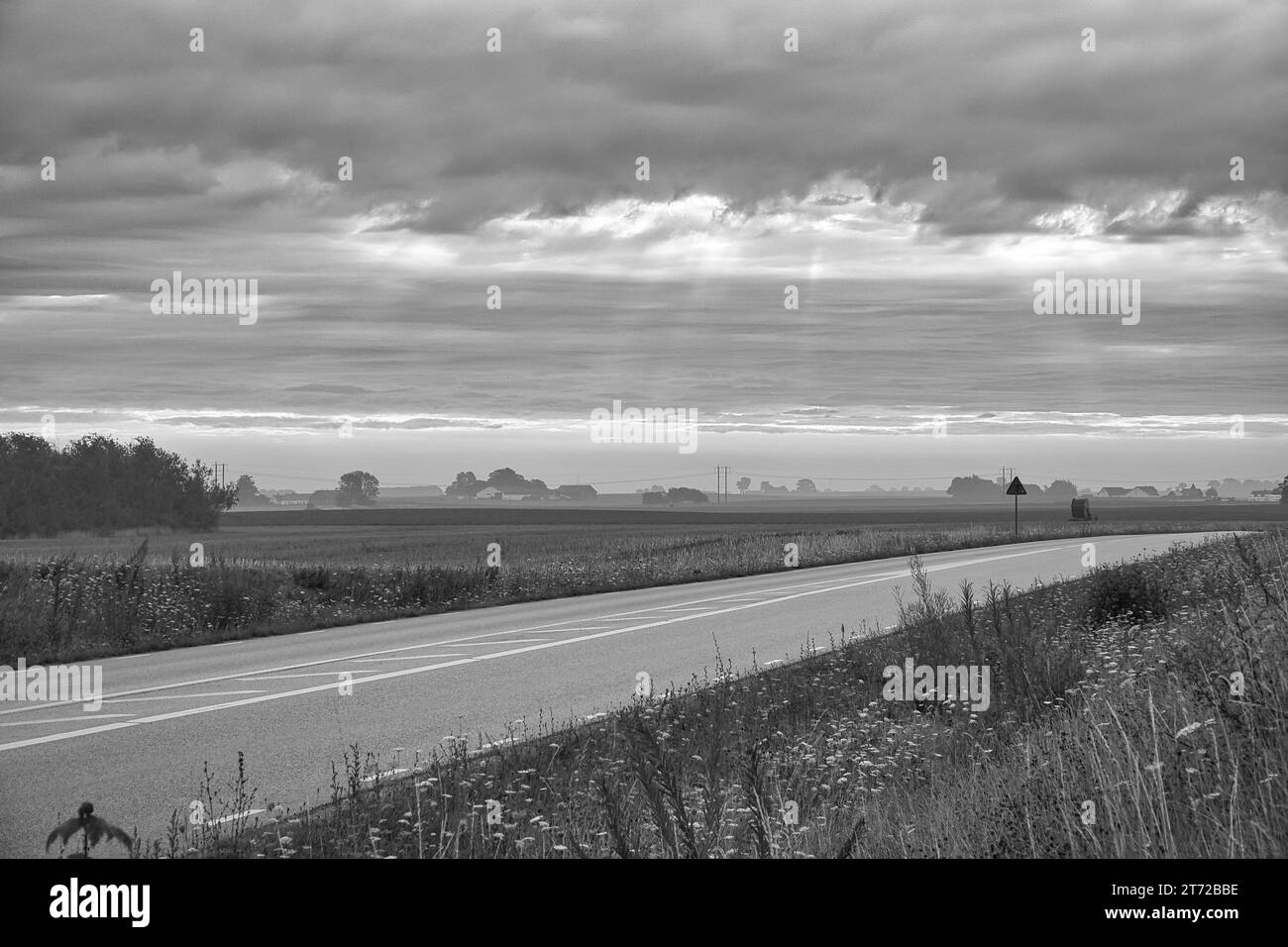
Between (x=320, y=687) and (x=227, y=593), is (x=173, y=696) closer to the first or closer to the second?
(x=320, y=687)

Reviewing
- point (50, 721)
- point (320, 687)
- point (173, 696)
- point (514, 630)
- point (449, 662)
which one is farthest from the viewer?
point (514, 630)

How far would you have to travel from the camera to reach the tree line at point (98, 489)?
9119 centimetres

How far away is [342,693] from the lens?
10719mm

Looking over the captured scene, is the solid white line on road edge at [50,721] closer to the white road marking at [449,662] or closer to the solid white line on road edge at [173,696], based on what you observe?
the white road marking at [449,662]

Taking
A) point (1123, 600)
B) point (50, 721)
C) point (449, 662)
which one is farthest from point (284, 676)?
point (1123, 600)

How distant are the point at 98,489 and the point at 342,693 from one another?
327ft

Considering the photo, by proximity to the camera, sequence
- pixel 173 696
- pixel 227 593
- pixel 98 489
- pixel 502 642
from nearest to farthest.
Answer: pixel 173 696
pixel 502 642
pixel 227 593
pixel 98 489

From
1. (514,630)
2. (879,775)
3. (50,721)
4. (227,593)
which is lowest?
(514,630)

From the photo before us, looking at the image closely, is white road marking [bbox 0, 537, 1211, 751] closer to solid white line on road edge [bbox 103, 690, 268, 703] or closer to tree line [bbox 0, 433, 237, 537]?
solid white line on road edge [bbox 103, 690, 268, 703]

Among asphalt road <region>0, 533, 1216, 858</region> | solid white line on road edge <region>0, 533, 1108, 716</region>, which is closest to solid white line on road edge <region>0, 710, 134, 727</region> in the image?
asphalt road <region>0, 533, 1216, 858</region>
